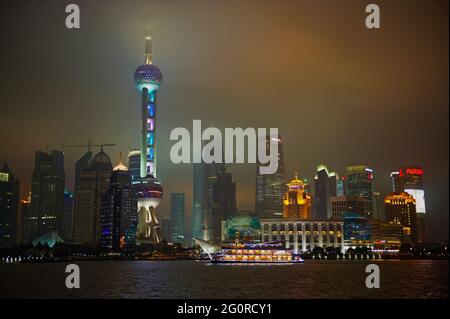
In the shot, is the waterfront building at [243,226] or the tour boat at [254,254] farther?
the waterfront building at [243,226]

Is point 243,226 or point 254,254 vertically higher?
point 243,226

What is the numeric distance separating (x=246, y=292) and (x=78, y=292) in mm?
18342

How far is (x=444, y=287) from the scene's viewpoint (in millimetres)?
67312

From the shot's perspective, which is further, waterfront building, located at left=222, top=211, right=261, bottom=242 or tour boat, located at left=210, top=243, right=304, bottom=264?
waterfront building, located at left=222, top=211, right=261, bottom=242

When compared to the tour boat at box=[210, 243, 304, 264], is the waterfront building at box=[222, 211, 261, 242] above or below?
above

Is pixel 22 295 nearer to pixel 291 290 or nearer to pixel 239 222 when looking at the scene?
pixel 291 290

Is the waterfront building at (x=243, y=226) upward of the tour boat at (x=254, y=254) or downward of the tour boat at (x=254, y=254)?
upward

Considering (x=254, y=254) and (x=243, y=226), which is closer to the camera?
(x=254, y=254)

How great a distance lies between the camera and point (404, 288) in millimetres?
64875
